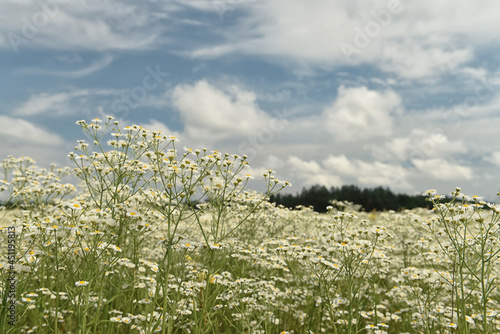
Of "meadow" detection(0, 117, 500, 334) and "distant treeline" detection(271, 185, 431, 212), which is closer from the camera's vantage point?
"meadow" detection(0, 117, 500, 334)

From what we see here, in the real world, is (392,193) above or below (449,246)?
above

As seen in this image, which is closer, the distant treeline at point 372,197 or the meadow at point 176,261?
the meadow at point 176,261

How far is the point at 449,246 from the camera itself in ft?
19.3

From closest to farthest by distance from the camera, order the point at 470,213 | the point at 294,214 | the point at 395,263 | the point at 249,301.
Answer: the point at 470,213
the point at 249,301
the point at 395,263
the point at 294,214

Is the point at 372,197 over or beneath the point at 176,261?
over

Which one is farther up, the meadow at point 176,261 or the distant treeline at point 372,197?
the distant treeline at point 372,197

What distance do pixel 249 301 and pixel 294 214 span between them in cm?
462

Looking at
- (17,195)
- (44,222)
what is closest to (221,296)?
(44,222)

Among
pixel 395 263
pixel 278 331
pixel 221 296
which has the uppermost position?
pixel 395 263

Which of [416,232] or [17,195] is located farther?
[416,232]

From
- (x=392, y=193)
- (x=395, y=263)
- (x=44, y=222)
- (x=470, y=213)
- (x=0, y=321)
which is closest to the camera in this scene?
(x=0, y=321)

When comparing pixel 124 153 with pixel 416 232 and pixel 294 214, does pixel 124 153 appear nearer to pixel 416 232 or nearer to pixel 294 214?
pixel 294 214

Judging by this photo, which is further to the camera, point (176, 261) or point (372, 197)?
point (372, 197)

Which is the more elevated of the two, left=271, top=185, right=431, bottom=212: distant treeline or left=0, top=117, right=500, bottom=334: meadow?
left=271, top=185, right=431, bottom=212: distant treeline
